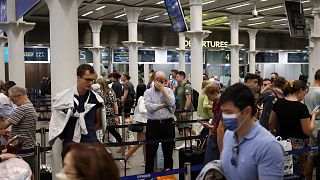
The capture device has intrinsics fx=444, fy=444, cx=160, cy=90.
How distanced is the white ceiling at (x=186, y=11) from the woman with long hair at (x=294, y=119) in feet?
49.3

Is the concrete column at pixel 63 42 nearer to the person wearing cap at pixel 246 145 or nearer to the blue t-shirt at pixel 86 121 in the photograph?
the blue t-shirt at pixel 86 121

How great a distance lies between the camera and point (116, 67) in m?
30.4

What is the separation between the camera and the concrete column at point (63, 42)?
21.5 feet

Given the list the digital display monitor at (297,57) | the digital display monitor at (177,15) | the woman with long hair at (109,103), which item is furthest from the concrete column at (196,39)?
the digital display monitor at (297,57)

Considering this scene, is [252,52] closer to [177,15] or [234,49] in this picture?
[234,49]

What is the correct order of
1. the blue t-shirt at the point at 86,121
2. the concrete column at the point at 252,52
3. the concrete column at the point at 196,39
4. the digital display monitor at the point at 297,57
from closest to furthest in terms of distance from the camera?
the blue t-shirt at the point at 86,121 < the concrete column at the point at 196,39 < the concrete column at the point at 252,52 < the digital display monitor at the point at 297,57

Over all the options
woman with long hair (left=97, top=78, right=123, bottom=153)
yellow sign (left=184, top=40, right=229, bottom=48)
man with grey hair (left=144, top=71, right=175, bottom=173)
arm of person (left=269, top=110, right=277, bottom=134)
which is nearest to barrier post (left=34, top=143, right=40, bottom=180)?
man with grey hair (left=144, top=71, right=175, bottom=173)

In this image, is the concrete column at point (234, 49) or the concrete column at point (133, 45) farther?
the concrete column at point (234, 49)

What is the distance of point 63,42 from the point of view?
6566mm

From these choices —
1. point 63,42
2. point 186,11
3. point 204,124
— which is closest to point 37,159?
point 63,42

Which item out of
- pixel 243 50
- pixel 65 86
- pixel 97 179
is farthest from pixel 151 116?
pixel 243 50

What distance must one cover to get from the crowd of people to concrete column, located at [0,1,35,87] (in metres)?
4.41

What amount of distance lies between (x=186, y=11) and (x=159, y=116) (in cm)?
1727

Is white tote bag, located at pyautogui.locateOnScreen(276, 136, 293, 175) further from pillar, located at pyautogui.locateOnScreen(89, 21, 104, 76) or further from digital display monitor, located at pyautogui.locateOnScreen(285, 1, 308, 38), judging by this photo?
pillar, located at pyautogui.locateOnScreen(89, 21, 104, 76)
